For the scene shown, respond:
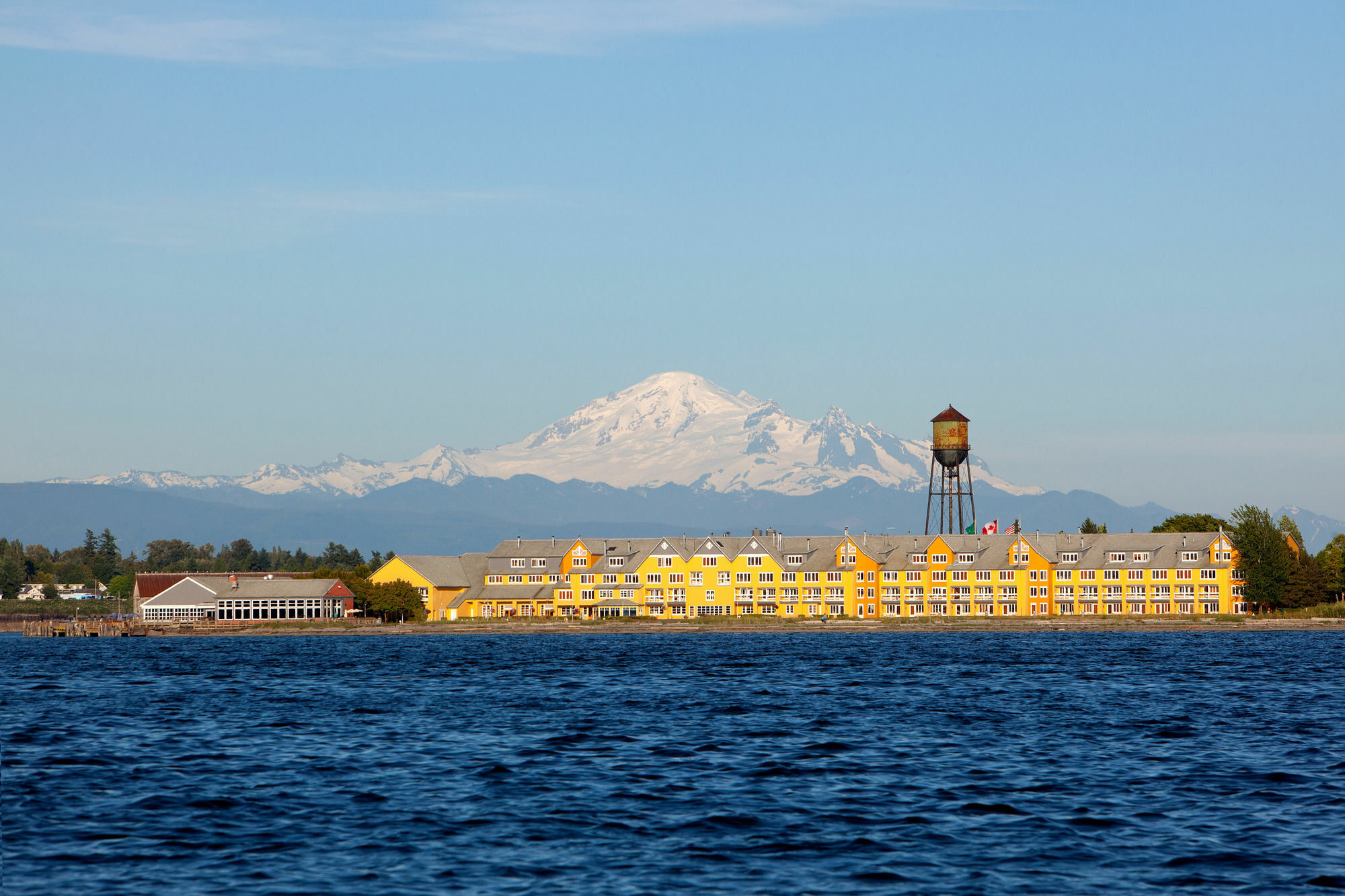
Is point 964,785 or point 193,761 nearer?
point 964,785

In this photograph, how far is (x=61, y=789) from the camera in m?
39.9

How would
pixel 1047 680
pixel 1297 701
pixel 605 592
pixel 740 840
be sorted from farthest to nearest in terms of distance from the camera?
pixel 605 592 < pixel 1047 680 < pixel 1297 701 < pixel 740 840

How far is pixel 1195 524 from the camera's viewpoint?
622ft

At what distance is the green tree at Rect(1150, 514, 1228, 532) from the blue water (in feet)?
362

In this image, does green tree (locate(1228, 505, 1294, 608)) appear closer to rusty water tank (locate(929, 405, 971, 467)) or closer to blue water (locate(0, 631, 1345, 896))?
rusty water tank (locate(929, 405, 971, 467))

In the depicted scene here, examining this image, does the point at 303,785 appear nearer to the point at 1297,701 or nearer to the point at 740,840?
the point at 740,840

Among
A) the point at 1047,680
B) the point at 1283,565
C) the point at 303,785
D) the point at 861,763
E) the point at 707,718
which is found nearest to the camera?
the point at 303,785

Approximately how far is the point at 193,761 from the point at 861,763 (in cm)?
2066

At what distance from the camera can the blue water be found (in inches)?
1149

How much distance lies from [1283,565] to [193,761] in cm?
13587

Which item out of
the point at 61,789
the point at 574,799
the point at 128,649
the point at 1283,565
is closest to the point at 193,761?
the point at 61,789

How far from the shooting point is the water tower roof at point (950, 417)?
195625mm

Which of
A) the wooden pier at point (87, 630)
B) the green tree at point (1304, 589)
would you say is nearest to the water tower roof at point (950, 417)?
the green tree at point (1304, 589)

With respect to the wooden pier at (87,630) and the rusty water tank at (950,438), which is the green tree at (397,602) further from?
the rusty water tank at (950,438)
